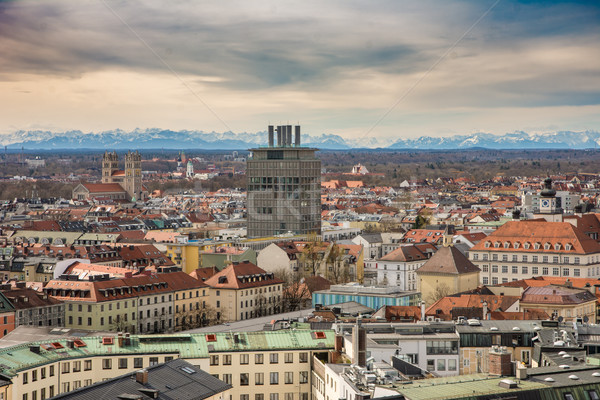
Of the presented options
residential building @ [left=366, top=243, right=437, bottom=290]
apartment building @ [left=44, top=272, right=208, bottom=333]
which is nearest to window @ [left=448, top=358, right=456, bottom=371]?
apartment building @ [left=44, top=272, right=208, bottom=333]

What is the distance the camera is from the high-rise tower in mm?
126688

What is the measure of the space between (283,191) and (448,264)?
4753cm

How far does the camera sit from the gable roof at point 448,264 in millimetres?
81125

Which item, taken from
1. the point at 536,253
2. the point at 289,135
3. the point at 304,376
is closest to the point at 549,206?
the point at 536,253

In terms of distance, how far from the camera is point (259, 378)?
4669cm

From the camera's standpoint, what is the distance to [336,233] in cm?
13262

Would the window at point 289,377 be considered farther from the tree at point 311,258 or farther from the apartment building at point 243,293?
the tree at point 311,258

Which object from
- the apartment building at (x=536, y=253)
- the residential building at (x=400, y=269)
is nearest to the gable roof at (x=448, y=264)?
the apartment building at (x=536, y=253)

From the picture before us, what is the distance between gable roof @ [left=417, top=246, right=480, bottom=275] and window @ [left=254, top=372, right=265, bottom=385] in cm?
3615

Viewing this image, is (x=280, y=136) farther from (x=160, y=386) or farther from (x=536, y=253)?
(x=160, y=386)

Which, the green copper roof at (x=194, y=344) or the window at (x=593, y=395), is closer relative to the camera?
the window at (x=593, y=395)

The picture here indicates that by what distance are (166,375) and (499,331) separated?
61.3ft

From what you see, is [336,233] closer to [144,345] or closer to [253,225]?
[253,225]

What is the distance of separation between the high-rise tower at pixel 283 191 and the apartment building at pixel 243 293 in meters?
40.1
